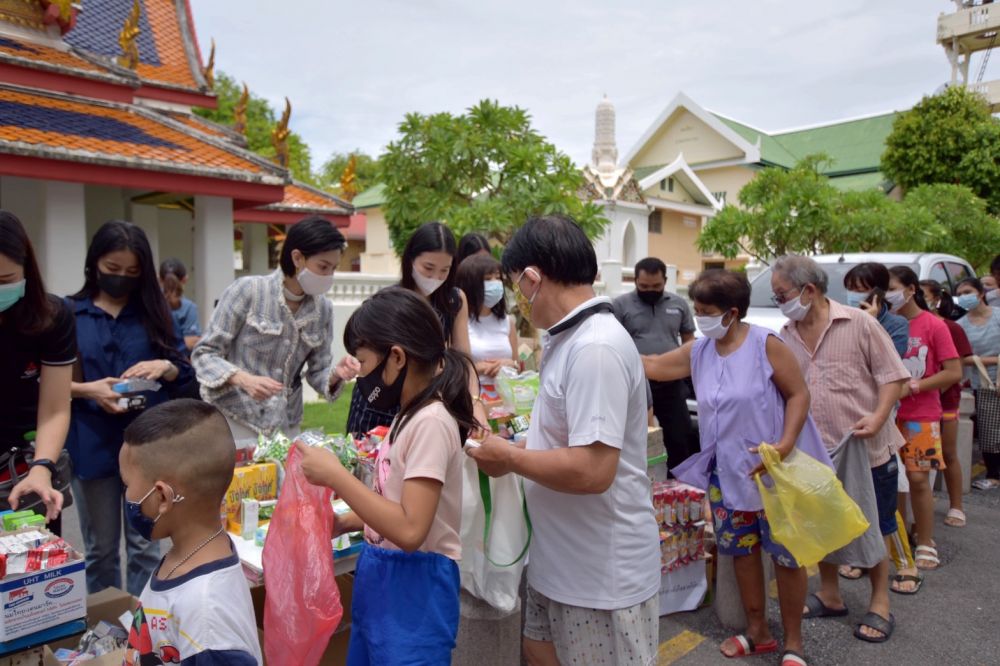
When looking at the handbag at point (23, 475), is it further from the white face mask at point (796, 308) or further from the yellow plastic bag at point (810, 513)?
the white face mask at point (796, 308)

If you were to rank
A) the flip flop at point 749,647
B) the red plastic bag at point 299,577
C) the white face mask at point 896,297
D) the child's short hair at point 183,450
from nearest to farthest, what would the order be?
the child's short hair at point 183,450, the red plastic bag at point 299,577, the flip flop at point 749,647, the white face mask at point 896,297

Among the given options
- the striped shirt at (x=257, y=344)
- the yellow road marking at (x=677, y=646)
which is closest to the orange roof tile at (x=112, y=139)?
the striped shirt at (x=257, y=344)

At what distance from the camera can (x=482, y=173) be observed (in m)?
11.4

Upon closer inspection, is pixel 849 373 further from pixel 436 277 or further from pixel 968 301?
pixel 968 301

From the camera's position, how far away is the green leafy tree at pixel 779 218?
1148 centimetres

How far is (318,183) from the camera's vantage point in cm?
3981

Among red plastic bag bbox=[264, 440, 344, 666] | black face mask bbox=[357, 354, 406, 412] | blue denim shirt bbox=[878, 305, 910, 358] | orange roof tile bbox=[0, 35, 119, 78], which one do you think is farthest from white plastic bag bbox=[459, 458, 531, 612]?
orange roof tile bbox=[0, 35, 119, 78]

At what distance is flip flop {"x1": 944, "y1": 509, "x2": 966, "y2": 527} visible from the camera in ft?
16.8

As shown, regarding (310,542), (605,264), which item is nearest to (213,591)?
(310,542)

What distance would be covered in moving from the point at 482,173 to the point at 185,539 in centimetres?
1018

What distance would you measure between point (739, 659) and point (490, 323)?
2.31 metres

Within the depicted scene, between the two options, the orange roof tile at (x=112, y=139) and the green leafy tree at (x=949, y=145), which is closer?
the orange roof tile at (x=112, y=139)

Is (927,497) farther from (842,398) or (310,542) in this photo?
(310,542)

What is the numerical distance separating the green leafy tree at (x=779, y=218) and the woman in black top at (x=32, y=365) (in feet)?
37.1
